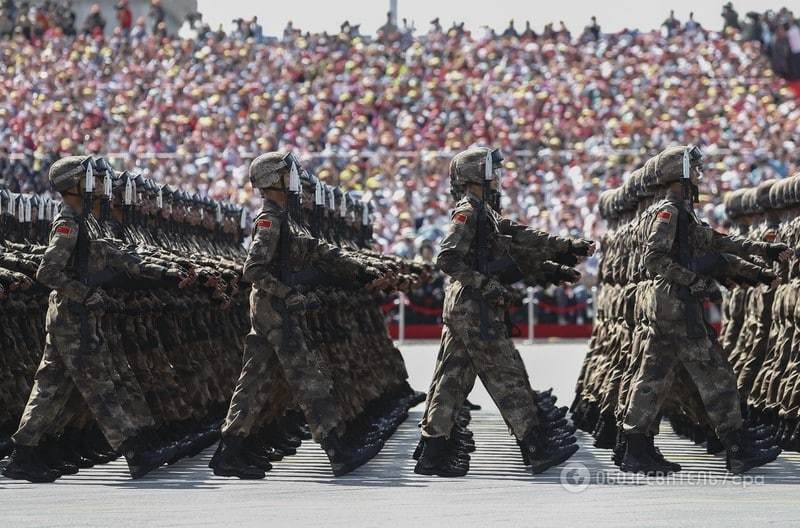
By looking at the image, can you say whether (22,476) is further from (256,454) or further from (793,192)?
(793,192)

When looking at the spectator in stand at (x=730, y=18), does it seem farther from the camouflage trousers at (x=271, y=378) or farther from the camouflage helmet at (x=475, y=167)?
the camouflage trousers at (x=271, y=378)

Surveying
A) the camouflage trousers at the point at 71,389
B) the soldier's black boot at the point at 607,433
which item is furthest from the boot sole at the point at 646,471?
the camouflage trousers at the point at 71,389

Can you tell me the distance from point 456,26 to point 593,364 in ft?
93.0

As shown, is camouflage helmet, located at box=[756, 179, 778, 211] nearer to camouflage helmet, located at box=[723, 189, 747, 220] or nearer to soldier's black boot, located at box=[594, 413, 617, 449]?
camouflage helmet, located at box=[723, 189, 747, 220]

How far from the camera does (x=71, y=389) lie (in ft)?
36.0

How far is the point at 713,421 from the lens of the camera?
1088 centimetres

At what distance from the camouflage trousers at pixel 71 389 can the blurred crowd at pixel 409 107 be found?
19172 millimetres

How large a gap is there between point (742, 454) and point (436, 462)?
1.91m

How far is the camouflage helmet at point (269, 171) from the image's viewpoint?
11.2 meters

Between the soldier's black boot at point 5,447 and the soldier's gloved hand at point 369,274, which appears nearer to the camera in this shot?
the soldier's gloved hand at point 369,274

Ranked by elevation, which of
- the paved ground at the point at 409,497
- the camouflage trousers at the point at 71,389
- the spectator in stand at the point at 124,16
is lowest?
the paved ground at the point at 409,497

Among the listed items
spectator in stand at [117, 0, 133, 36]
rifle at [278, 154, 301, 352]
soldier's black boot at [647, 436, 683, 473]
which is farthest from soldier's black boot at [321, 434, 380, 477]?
spectator in stand at [117, 0, 133, 36]

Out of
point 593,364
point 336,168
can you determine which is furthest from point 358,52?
point 593,364

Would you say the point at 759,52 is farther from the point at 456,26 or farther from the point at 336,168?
the point at 336,168
